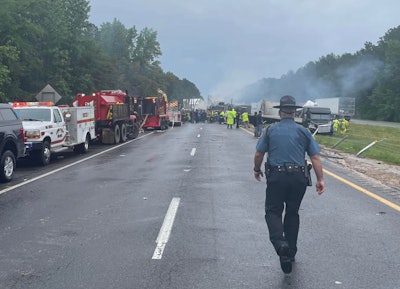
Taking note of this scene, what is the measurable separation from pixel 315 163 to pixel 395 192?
604 cm

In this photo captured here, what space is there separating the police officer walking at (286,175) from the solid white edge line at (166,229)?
1470mm

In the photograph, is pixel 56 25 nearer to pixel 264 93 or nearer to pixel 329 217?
pixel 329 217

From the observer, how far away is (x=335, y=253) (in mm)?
6043

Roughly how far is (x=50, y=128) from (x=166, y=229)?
9.72m

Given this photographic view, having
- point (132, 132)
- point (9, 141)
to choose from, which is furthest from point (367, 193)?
point (132, 132)

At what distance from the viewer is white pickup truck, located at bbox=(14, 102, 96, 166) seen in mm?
14930

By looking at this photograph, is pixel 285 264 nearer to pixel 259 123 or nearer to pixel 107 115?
pixel 107 115

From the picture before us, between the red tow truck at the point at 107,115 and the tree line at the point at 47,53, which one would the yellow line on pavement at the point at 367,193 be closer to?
the red tow truck at the point at 107,115

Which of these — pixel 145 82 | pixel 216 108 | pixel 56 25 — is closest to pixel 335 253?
pixel 56 25

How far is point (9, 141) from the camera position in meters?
12.1

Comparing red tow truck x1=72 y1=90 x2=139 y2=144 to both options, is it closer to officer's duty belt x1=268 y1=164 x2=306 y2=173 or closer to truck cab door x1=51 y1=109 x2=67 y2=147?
truck cab door x1=51 y1=109 x2=67 y2=147

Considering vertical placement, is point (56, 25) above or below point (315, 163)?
above

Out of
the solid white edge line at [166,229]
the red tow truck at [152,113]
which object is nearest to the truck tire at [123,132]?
the red tow truck at [152,113]

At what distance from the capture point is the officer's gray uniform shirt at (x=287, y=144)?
5.34 m
